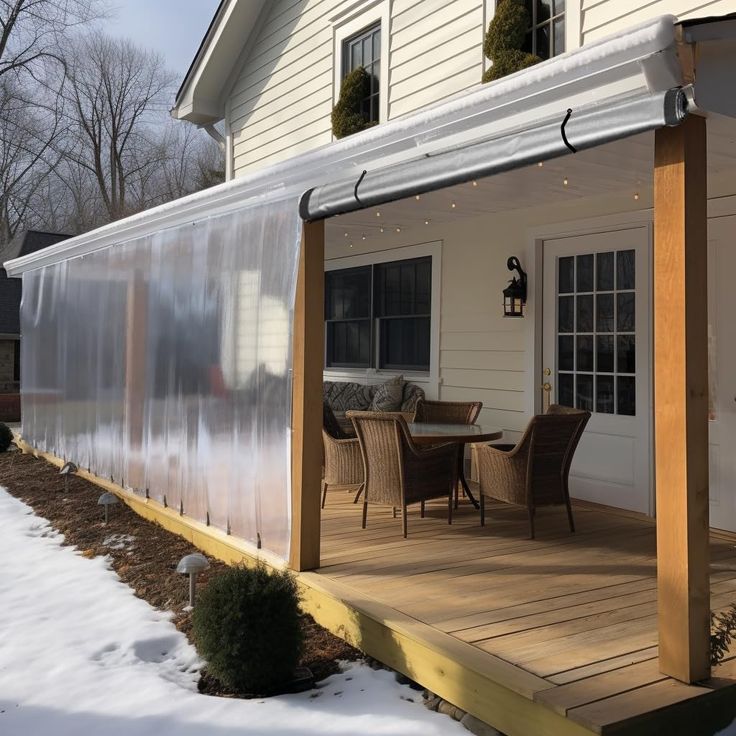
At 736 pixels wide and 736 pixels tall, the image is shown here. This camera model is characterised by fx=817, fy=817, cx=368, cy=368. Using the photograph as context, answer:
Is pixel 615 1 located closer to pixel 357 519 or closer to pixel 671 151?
pixel 671 151

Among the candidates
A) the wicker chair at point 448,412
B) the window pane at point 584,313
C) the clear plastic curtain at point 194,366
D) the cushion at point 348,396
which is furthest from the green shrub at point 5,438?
the window pane at point 584,313

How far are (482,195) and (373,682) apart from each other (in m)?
3.88

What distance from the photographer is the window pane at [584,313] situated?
20.9 ft

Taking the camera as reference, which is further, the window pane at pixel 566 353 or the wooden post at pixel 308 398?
the window pane at pixel 566 353

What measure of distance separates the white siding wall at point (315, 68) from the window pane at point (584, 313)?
2.07 m

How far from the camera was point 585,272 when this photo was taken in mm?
6383

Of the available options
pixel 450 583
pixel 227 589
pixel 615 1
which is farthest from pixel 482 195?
pixel 227 589

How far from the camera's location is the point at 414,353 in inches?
327

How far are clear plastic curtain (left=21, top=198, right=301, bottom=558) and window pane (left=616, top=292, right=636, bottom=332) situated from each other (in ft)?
8.93

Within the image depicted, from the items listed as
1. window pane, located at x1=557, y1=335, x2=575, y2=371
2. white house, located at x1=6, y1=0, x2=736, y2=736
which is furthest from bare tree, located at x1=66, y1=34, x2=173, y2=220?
window pane, located at x1=557, y1=335, x2=575, y2=371

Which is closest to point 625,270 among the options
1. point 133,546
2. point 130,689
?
point 133,546

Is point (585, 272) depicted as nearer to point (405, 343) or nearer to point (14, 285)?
point (405, 343)

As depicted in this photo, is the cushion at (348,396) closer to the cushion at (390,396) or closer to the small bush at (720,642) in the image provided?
the cushion at (390,396)

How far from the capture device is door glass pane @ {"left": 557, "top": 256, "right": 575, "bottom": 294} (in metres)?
6.52
